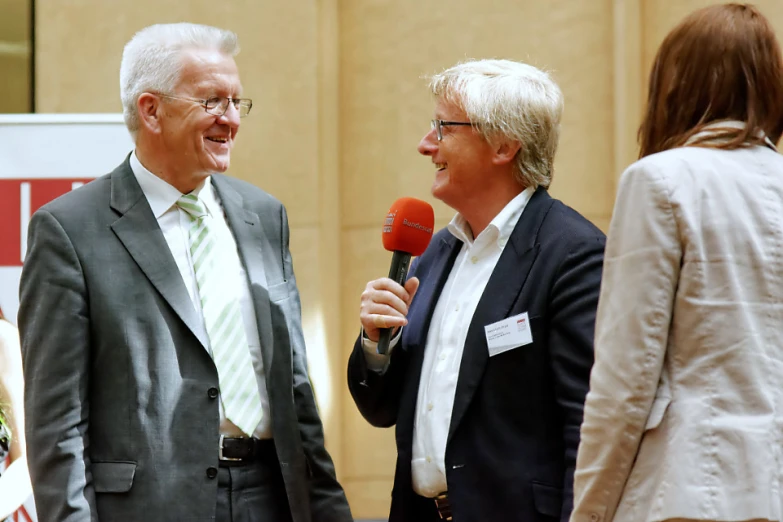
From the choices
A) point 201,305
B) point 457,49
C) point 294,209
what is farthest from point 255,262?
point 457,49

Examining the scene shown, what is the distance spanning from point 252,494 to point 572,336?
97 centimetres

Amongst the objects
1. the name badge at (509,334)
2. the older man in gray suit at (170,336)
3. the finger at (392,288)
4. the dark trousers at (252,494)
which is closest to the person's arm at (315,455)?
the older man in gray suit at (170,336)

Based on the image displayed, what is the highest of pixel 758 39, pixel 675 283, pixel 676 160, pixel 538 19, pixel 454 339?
pixel 538 19

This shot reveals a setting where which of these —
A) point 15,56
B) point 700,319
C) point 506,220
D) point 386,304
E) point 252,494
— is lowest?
point 252,494

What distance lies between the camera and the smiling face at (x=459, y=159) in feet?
9.52

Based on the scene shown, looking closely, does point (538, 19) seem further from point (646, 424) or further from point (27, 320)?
point (646, 424)

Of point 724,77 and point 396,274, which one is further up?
point 724,77

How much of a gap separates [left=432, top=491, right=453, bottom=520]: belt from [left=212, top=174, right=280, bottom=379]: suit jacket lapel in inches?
23.3

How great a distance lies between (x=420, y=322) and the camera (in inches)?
114

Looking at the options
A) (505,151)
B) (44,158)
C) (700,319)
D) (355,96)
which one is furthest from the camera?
(355,96)

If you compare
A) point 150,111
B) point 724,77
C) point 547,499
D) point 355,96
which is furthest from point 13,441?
point 355,96

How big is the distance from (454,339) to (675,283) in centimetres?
91

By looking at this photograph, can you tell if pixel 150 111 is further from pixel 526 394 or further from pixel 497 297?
pixel 526 394

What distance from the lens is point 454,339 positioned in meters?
2.76
